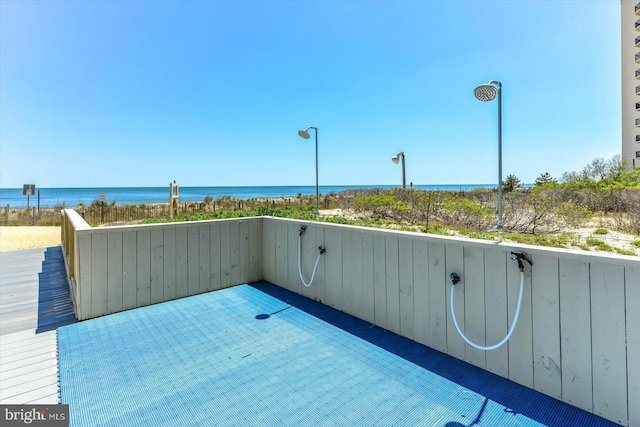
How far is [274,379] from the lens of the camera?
169 cm

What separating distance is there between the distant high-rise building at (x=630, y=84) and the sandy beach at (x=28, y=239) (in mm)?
38693

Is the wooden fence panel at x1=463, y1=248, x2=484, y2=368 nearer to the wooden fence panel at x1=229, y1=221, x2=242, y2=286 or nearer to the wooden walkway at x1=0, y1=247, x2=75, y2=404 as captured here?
the wooden walkway at x1=0, y1=247, x2=75, y2=404

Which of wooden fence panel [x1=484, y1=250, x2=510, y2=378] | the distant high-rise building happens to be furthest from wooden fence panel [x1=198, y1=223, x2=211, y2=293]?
the distant high-rise building

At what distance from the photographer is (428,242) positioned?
79.2 inches

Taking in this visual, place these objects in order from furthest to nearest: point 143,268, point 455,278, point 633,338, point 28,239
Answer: point 28,239, point 143,268, point 455,278, point 633,338

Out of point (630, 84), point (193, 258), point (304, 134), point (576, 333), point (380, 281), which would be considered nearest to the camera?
point (576, 333)

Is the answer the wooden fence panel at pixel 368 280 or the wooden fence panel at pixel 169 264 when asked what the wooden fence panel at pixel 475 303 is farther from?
the wooden fence panel at pixel 169 264

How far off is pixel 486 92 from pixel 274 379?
2.33 meters

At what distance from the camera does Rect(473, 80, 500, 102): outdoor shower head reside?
6.56 ft

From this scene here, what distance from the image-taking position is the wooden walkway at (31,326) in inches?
62.4

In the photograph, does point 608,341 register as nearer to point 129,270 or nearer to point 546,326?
point 546,326

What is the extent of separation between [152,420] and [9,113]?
14.4m

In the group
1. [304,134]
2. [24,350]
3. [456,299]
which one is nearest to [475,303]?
[456,299]

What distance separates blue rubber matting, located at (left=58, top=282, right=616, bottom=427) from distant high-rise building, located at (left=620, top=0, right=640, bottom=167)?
35.7 meters
